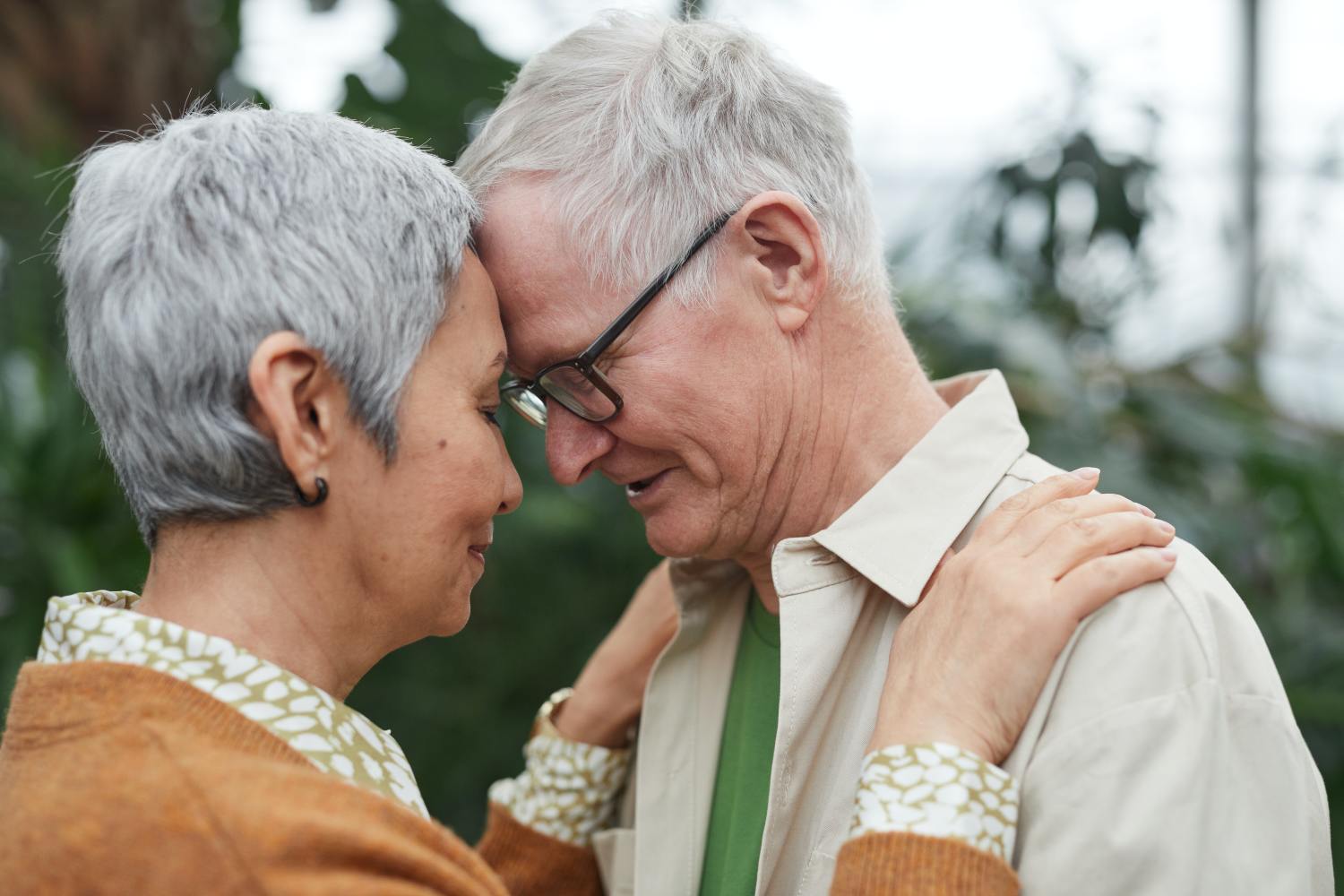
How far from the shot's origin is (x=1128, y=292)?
3.36 meters

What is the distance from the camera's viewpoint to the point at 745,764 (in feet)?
5.41

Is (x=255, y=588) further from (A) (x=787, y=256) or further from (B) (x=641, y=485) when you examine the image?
(A) (x=787, y=256)

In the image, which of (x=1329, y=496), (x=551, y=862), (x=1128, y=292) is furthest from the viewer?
(x=1128, y=292)

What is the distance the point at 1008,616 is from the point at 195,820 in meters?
0.79

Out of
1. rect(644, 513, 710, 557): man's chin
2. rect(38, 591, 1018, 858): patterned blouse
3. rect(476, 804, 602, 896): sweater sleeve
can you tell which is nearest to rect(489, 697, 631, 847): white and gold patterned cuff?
rect(476, 804, 602, 896): sweater sleeve

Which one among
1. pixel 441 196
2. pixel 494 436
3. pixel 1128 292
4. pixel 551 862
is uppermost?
pixel 441 196

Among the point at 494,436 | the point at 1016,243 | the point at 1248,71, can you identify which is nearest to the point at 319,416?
the point at 494,436

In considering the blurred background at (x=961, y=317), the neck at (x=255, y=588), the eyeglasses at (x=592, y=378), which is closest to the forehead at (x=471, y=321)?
the eyeglasses at (x=592, y=378)

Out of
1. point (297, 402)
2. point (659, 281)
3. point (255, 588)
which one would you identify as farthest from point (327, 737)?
point (659, 281)

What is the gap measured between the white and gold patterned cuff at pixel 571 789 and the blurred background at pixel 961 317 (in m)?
1.15

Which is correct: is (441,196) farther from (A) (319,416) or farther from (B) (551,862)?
(B) (551,862)

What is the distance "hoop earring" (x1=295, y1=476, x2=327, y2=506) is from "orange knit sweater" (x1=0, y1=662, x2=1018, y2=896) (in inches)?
8.5

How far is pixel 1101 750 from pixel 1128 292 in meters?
2.45

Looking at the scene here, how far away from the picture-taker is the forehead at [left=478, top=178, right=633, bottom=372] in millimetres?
1512
